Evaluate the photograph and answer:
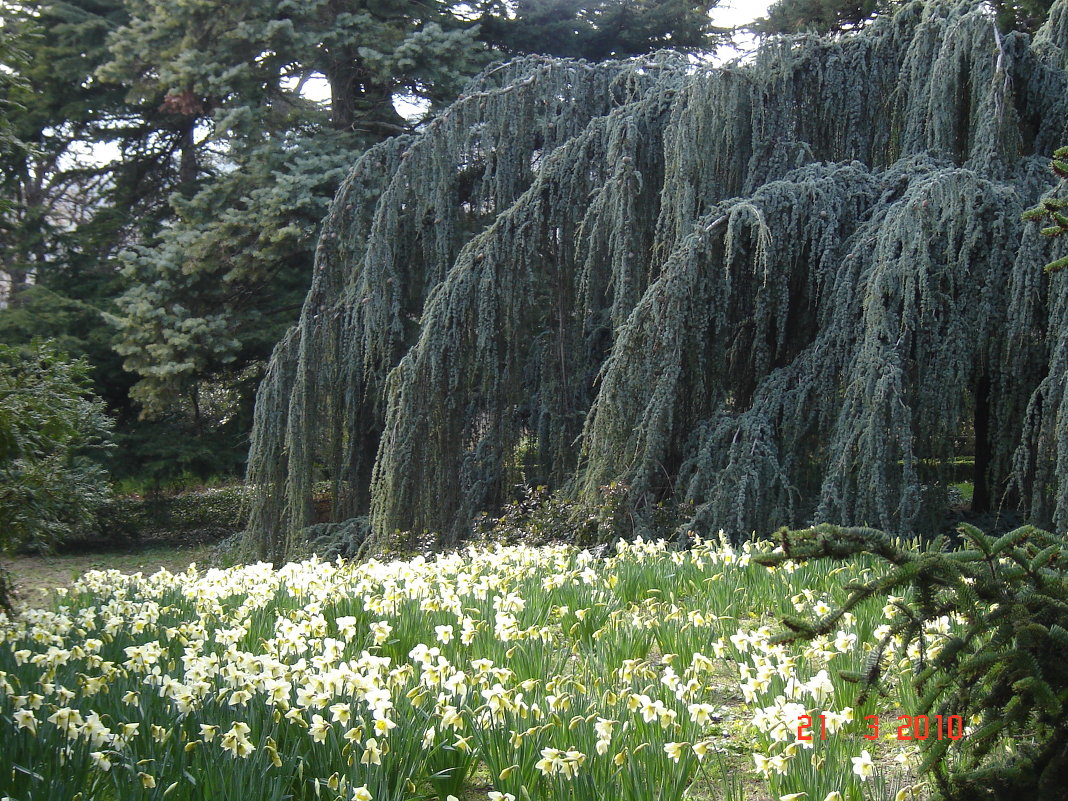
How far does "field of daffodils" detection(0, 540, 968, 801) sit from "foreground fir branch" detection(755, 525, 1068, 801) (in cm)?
21

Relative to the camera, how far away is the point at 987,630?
1764 mm

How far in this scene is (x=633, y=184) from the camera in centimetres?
634

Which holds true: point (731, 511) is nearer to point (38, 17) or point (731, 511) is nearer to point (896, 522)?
point (896, 522)

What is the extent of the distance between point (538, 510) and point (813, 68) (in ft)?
11.5

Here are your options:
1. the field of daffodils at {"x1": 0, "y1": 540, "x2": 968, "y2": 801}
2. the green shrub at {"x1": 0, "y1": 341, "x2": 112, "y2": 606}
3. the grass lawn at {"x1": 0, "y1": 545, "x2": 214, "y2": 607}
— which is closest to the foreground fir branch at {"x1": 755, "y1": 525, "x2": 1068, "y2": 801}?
the field of daffodils at {"x1": 0, "y1": 540, "x2": 968, "y2": 801}

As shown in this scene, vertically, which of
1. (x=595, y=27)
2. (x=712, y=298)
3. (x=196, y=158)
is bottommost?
(x=712, y=298)

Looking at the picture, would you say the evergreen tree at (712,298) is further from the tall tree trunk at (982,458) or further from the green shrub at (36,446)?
the green shrub at (36,446)

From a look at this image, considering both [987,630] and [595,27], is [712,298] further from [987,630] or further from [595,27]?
[595,27]

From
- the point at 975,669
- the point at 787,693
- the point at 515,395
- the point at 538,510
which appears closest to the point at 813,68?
the point at 515,395

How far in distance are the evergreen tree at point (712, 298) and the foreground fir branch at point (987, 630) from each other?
2.98 metres
